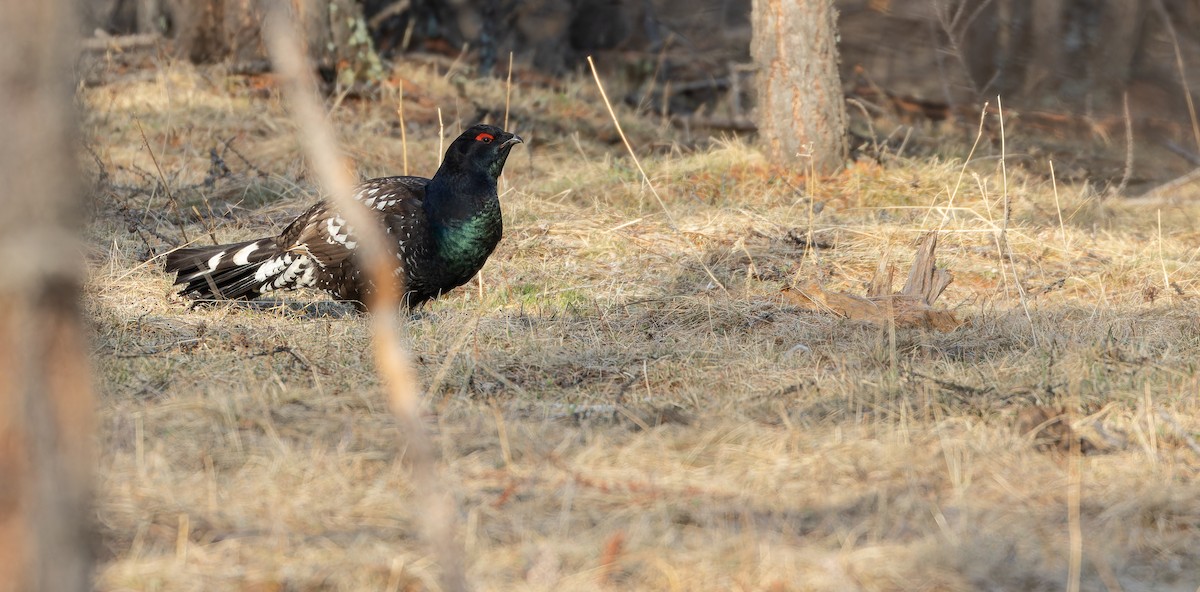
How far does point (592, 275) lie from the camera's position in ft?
21.7

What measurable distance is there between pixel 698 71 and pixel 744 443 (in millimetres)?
11899

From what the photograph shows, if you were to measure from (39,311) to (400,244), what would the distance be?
3438 millimetres

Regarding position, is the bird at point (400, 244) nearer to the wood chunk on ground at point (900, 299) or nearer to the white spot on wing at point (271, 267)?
the white spot on wing at point (271, 267)

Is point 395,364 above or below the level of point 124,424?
above

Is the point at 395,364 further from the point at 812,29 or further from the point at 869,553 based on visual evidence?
the point at 812,29

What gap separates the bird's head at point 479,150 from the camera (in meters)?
5.64

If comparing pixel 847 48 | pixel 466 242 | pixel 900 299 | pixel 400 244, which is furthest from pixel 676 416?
pixel 847 48

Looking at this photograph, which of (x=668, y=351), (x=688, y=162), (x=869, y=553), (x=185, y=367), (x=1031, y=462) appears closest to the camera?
(x=869, y=553)

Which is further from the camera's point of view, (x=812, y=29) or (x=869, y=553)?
(x=812, y=29)

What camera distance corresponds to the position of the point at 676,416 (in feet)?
12.9

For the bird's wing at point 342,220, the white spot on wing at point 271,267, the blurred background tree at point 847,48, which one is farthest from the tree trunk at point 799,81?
the white spot on wing at point 271,267

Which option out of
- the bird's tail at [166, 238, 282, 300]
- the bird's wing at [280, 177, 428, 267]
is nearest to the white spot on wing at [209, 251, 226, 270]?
the bird's tail at [166, 238, 282, 300]

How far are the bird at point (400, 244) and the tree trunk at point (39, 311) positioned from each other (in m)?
3.39

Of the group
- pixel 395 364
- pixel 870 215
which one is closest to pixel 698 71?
pixel 870 215
